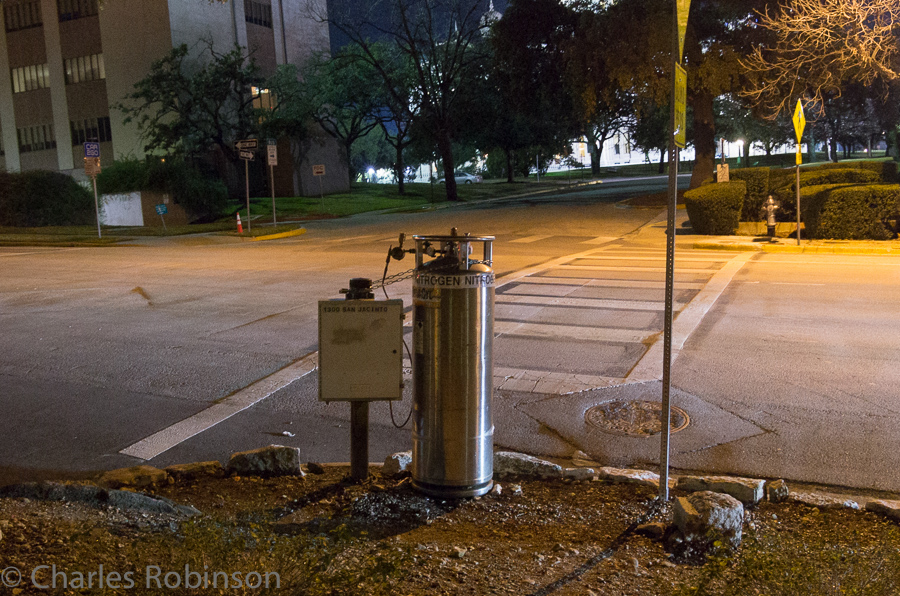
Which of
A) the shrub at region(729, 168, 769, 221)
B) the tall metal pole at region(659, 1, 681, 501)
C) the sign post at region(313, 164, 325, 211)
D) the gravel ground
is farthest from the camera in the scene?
the sign post at region(313, 164, 325, 211)

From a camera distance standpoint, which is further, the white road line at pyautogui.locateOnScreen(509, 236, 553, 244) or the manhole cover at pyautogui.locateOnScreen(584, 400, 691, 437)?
the white road line at pyautogui.locateOnScreen(509, 236, 553, 244)

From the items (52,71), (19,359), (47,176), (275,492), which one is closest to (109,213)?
(47,176)

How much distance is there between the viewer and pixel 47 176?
36.1m

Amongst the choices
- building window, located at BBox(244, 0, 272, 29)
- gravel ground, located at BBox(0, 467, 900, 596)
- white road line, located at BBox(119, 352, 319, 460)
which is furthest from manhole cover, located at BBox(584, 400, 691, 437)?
building window, located at BBox(244, 0, 272, 29)

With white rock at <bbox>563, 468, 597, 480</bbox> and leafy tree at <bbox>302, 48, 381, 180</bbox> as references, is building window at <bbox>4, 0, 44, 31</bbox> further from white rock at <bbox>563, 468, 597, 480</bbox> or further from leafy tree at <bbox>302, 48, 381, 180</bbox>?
white rock at <bbox>563, 468, 597, 480</bbox>

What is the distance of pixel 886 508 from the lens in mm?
4059

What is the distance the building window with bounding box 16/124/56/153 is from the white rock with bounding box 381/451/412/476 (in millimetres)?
52720

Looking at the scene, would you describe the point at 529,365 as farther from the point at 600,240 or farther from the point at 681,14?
the point at 600,240

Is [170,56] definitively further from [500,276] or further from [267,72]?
[500,276]

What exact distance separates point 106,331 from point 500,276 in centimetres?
712

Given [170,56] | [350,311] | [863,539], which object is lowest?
[863,539]

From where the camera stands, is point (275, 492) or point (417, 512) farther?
point (275, 492)

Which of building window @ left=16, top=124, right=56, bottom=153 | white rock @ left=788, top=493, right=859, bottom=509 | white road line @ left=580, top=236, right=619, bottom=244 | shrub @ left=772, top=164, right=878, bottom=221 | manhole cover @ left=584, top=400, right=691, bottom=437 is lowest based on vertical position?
manhole cover @ left=584, top=400, right=691, bottom=437

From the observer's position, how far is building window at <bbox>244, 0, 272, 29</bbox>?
48.6 metres
